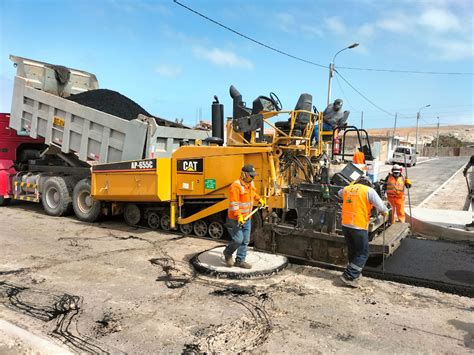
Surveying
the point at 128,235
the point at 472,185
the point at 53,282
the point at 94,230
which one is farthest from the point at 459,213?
the point at 53,282

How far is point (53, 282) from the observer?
5031mm

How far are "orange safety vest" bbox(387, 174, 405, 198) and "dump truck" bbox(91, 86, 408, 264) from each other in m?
1.06

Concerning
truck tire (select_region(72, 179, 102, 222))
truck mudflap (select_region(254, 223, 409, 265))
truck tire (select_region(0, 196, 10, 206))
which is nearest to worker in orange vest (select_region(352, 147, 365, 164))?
truck mudflap (select_region(254, 223, 409, 265))

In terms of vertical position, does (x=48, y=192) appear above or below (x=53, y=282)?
above

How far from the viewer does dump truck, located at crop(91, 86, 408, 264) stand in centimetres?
592

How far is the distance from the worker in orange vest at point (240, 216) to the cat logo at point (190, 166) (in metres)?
1.82

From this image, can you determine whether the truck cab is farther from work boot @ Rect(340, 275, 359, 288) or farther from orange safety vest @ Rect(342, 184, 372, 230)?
work boot @ Rect(340, 275, 359, 288)

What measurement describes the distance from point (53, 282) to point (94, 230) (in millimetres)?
3202

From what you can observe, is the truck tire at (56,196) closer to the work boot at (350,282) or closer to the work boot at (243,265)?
the work boot at (243,265)

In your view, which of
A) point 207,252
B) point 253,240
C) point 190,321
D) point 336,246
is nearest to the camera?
point 190,321

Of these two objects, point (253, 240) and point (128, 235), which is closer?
point (253, 240)

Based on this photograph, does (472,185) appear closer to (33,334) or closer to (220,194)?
(220,194)

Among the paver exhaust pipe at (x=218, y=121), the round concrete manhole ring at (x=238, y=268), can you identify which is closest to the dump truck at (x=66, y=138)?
the paver exhaust pipe at (x=218, y=121)

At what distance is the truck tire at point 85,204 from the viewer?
8766 millimetres
